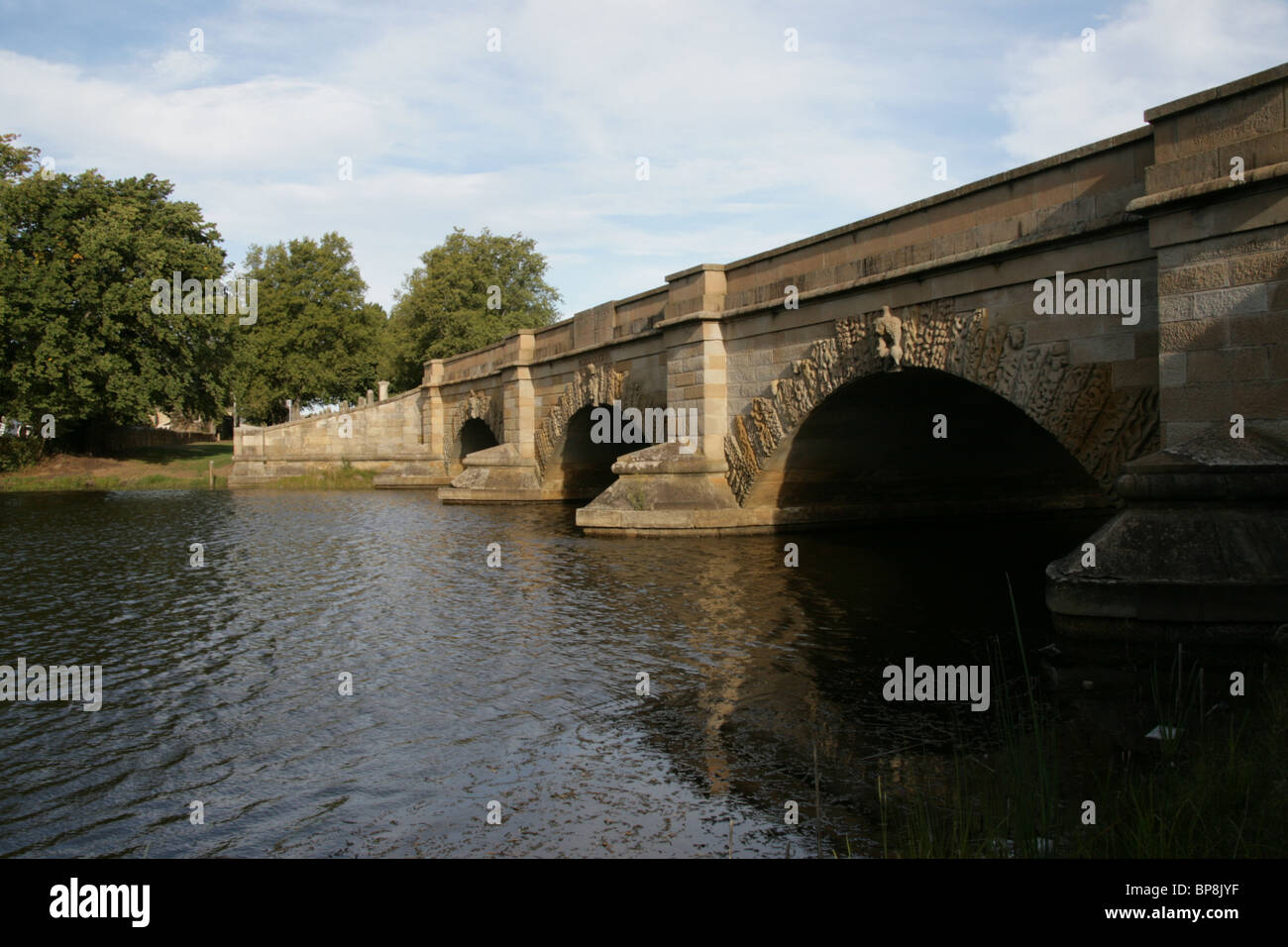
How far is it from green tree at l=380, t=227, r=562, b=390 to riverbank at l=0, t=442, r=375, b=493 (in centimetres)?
1464

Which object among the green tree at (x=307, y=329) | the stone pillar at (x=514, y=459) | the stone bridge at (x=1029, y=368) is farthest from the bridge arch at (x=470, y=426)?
the green tree at (x=307, y=329)

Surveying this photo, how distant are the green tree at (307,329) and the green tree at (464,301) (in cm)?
227

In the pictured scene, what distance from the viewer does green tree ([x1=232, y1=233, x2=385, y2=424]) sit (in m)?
50.3

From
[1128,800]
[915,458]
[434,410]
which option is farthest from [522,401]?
[1128,800]

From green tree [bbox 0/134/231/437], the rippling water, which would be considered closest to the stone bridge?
the rippling water

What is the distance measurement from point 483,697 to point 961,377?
8038 millimetres

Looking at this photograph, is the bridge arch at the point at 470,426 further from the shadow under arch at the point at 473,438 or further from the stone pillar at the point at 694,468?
the stone pillar at the point at 694,468

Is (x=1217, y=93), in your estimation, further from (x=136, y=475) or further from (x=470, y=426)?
(x=136, y=475)

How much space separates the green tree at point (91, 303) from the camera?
31.7 metres

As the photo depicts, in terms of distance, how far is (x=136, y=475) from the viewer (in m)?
35.2

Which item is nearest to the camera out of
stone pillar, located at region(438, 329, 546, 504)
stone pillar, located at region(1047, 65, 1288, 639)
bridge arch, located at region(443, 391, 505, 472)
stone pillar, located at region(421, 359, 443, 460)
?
stone pillar, located at region(1047, 65, 1288, 639)

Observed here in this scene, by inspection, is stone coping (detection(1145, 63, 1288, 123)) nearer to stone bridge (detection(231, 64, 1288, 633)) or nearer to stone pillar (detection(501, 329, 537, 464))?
stone bridge (detection(231, 64, 1288, 633))

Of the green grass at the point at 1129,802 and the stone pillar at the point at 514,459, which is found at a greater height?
the stone pillar at the point at 514,459
